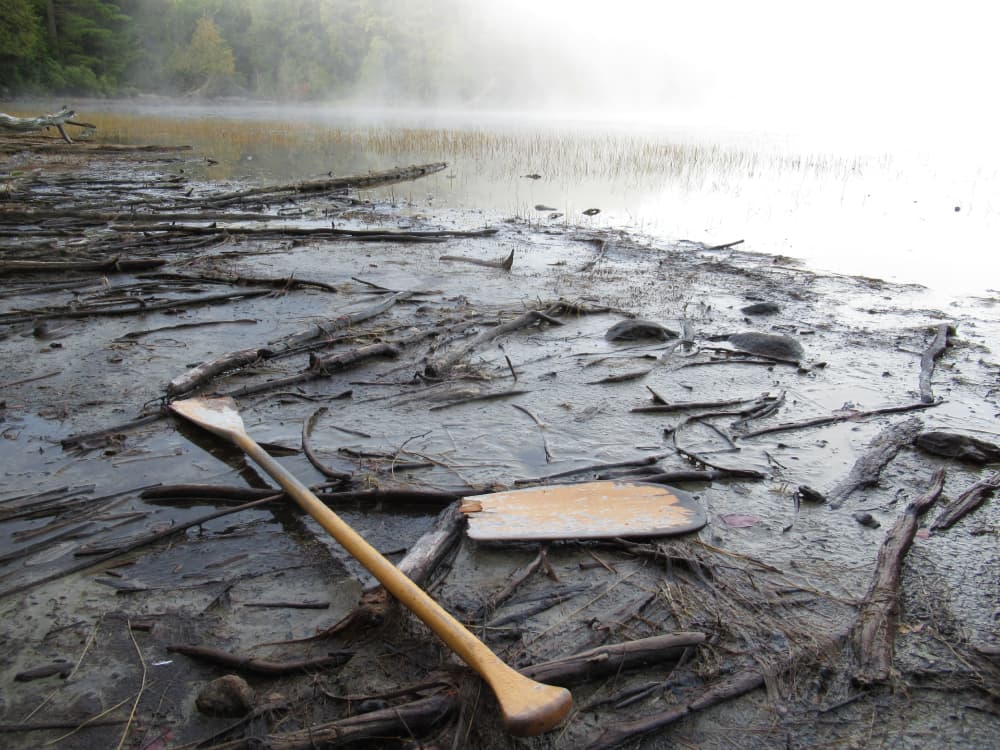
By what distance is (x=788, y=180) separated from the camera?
17375mm

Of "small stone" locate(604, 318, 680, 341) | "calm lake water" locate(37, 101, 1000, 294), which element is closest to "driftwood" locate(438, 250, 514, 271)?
"small stone" locate(604, 318, 680, 341)

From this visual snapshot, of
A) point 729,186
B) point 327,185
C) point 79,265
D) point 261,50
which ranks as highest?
point 261,50

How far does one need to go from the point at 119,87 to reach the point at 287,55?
1100 inches

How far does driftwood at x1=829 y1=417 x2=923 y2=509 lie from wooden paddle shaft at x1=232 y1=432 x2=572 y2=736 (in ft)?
7.13

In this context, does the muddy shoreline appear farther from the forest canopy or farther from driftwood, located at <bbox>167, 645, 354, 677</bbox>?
the forest canopy

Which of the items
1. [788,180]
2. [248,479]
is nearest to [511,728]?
[248,479]

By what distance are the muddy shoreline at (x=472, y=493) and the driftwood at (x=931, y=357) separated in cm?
5

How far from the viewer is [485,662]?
1977 millimetres

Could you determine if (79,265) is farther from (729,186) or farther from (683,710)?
(729,186)

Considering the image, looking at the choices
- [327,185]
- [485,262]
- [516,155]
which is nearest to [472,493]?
[485,262]

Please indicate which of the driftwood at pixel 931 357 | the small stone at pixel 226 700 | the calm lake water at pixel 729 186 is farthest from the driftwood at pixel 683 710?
the calm lake water at pixel 729 186

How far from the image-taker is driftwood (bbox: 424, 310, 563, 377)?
15.8ft

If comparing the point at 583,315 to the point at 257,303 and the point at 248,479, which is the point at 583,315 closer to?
the point at 257,303

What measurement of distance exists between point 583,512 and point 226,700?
1.63m
